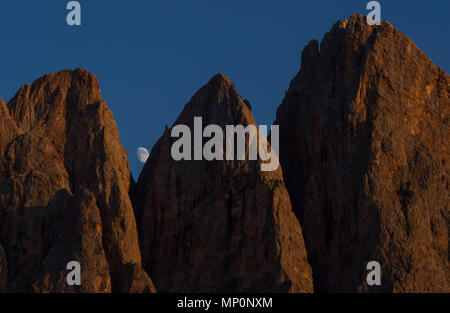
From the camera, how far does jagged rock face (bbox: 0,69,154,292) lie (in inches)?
3000

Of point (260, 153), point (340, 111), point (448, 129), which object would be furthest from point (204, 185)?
point (448, 129)

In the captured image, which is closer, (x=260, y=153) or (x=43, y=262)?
(x=43, y=262)

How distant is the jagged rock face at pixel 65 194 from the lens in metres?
76.2

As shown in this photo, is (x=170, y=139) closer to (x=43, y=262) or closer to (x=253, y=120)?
(x=253, y=120)

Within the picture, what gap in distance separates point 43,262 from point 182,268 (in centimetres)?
755

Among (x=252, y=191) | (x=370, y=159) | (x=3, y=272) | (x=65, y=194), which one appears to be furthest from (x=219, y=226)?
(x=3, y=272)

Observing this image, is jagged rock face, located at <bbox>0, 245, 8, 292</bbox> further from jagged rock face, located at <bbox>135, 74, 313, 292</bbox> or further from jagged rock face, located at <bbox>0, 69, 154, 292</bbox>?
jagged rock face, located at <bbox>135, 74, 313, 292</bbox>

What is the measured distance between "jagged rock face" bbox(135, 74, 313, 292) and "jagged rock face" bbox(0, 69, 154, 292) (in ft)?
6.48

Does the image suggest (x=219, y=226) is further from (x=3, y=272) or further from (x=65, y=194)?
(x=3, y=272)

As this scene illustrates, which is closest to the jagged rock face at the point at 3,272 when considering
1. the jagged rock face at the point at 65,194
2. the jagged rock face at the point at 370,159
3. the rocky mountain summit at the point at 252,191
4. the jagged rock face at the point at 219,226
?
the rocky mountain summit at the point at 252,191

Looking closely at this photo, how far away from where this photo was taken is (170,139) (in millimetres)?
84000

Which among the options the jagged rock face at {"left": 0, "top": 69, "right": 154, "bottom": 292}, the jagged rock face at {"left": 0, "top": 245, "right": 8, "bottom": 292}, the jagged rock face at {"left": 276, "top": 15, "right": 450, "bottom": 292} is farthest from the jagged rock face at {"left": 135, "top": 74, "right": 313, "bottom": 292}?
the jagged rock face at {"left": 0, "top": 245, "right": 8, "bottom": 292}

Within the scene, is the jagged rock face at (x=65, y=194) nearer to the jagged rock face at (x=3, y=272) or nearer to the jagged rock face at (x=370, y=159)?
the jagged rock face at (x=3, y=272)

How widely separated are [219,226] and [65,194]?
825cm
